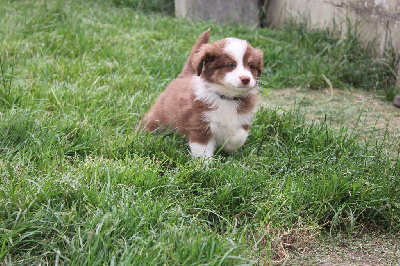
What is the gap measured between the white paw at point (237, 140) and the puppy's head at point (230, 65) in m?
0.26

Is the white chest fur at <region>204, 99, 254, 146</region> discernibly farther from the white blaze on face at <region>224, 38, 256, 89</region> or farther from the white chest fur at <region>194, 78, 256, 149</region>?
the white blaze on face at <region>224, 38, 256, 89</region>

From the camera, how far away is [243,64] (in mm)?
3238

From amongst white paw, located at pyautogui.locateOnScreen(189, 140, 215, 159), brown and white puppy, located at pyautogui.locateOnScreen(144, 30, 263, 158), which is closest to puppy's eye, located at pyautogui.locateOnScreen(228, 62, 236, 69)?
brown and white puppy, located at pyautogui.locateOnScreen(144, 30, 263, 158)

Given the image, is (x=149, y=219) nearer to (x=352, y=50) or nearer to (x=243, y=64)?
(x=243, y=64)

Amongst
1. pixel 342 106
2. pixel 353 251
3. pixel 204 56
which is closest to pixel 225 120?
pixel 204 56

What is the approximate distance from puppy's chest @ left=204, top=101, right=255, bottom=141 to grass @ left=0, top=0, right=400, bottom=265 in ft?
0.60

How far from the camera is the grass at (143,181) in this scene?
7.39 ft

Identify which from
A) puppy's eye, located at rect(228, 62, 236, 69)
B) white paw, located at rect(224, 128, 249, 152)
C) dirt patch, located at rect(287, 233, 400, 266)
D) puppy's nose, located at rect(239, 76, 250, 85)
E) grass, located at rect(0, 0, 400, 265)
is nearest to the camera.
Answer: grass, located at rect(0, 0, 400, 265)

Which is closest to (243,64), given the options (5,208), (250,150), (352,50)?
(250,150)

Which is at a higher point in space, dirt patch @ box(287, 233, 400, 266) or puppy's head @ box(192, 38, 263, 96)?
puppy's head @ box(192, 38, 263, 96)

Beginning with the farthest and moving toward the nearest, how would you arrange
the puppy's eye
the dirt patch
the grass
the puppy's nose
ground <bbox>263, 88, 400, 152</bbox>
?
ground <bbox>263, 88, 400, 152</bbox>
the puppy's eye
the puppy's nose
the dirt patch
the grass

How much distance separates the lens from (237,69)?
10.5ft

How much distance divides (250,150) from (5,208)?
1750 mm

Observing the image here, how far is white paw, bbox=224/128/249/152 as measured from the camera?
3346mm
